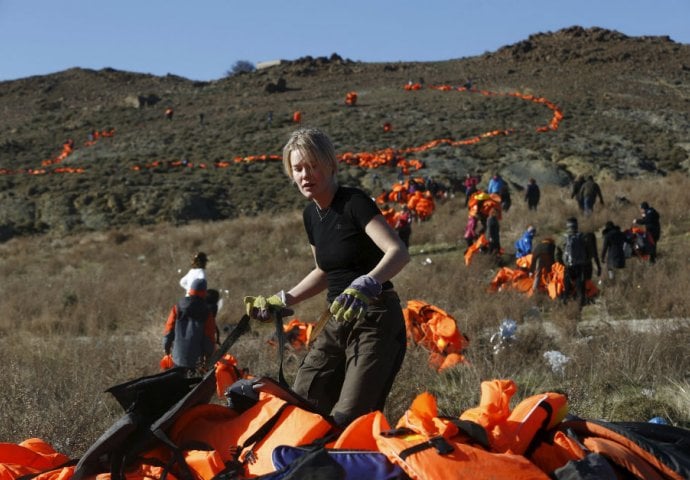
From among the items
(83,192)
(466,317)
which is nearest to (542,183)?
(83,192)

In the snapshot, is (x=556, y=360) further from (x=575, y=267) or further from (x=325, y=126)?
(x=325, y=126)

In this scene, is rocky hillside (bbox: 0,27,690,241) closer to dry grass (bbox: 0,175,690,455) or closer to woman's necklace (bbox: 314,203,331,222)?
dry grass (bbox: 0,175,690,455)

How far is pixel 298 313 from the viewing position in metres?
11.9

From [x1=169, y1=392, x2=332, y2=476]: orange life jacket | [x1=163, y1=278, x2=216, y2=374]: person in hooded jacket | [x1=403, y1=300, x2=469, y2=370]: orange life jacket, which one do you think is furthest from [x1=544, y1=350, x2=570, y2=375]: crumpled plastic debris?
[x1=169, y1=392, x2=332, y2=476]: orange life jacket

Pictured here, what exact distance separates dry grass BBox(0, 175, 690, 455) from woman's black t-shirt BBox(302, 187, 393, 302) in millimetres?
1759

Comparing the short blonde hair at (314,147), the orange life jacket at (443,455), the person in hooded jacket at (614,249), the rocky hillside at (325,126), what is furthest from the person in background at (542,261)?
the rocky hillside at (325,126)

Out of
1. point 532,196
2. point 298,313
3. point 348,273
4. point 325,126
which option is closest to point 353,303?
point 348,273

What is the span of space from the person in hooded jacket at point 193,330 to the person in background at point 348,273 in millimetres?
3615

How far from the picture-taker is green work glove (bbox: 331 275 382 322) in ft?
9.53

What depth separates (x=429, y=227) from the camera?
19219mm

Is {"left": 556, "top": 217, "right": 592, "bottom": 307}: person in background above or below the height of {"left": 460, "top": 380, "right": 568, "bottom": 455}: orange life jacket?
below

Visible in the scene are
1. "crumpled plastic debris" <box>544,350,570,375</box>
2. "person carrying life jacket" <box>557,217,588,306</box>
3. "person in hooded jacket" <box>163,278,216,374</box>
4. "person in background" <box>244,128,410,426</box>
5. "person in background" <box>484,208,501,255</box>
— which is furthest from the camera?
"person in background" <box>484,208,501,255</box>

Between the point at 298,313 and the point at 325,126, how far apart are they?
1315 inches

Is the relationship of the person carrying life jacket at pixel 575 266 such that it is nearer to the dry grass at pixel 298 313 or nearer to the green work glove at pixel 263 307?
the dry grass at pixel 298 313
